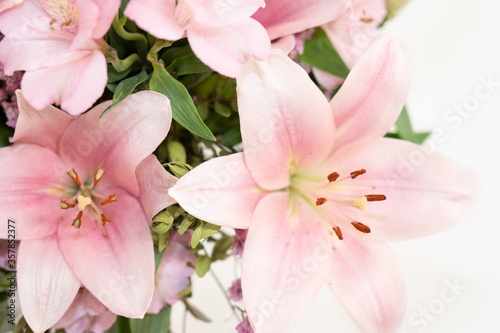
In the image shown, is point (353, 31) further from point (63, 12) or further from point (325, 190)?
point (63, 12)

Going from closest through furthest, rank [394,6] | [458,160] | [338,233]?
1. [338,233]
2. [394,6]
3. [458,160]

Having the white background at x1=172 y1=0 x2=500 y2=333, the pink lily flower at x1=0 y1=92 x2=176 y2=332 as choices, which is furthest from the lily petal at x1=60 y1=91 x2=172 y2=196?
the white background at x1=172 y1=0 x2=500 y2=333

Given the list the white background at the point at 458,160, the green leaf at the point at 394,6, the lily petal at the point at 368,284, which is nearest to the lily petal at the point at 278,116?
the lily petal at the point at 368,284

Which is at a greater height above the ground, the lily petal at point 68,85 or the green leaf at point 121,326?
the lily petal at point 68,85

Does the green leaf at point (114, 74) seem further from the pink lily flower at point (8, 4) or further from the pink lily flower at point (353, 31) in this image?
the pink lily flower at point (353, 31)

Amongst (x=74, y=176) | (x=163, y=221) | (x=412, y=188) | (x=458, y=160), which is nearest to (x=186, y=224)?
(x=163, y=221)

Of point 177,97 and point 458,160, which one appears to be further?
point 458,160

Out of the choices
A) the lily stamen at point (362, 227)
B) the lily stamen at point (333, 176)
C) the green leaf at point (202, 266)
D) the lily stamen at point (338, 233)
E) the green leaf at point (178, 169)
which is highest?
the lily stamen at point (333, 176)

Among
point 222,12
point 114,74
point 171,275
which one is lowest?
point 171,275
